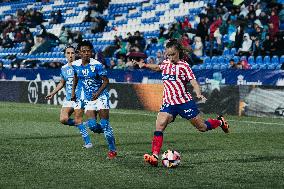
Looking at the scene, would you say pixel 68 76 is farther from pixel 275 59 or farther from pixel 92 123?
pixel 275 59

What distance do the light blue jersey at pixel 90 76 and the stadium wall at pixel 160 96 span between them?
1039cm

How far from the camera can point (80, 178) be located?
9.33m

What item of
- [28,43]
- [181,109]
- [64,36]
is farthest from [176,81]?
[28,43]

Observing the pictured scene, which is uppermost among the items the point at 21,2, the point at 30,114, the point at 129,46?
the point at 21,2

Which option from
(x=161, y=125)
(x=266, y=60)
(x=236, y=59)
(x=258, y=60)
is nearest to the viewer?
(x=161, y=125)

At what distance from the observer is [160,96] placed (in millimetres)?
25812

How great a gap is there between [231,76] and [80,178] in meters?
15.3

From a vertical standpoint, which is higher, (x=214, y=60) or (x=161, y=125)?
(x=214, y=60)

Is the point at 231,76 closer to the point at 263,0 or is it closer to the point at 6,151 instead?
the point at 263,0

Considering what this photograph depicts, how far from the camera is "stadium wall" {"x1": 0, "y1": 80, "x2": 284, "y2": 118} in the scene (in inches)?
878

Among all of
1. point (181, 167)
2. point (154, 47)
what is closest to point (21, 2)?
point (154, 47)

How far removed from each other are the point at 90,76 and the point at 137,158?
170cm

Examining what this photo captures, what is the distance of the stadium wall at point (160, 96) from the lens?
22312 mm

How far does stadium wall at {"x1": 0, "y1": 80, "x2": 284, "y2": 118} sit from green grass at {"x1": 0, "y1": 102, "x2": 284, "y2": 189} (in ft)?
7.20
